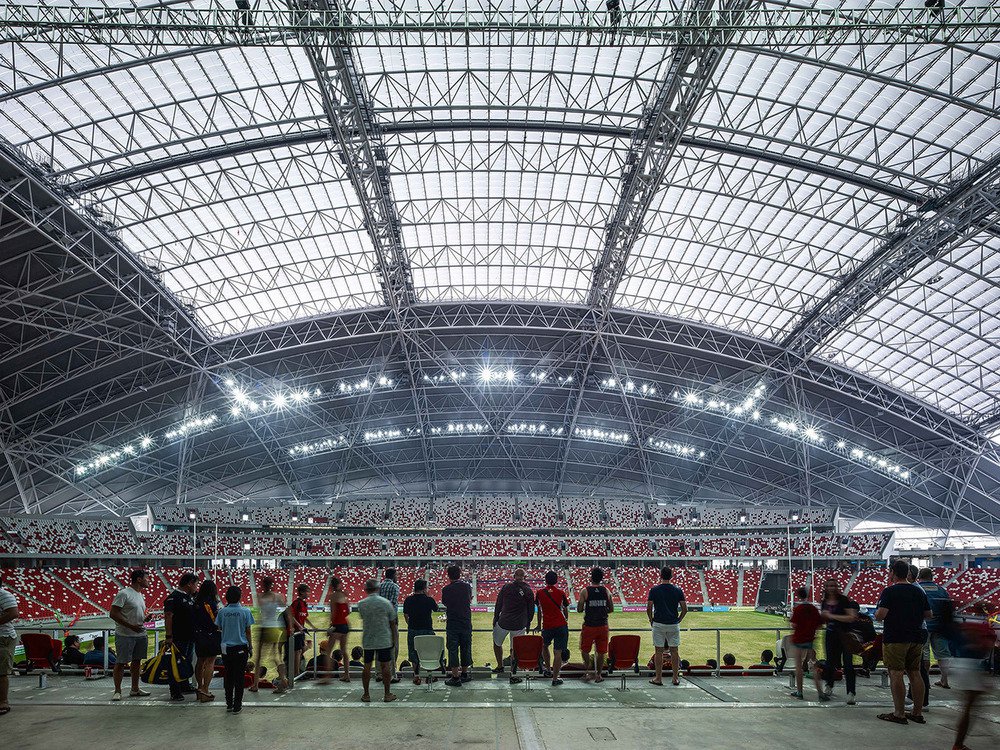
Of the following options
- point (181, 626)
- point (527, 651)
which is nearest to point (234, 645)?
point (181, 626)

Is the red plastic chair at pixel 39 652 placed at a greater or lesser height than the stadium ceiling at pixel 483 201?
lesser

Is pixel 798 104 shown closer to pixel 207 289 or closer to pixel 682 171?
pixel 682 171

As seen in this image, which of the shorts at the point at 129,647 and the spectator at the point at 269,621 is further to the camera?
the spectator at the point at 269,621

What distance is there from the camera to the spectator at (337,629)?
431 inches

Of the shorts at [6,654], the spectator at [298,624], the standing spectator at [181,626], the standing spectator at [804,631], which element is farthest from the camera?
the standing spectator at [804,631]

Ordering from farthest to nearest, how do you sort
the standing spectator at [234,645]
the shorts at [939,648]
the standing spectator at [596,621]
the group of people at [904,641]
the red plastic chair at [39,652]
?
1. the red plastic chair at [39,652]
2. the standing spectator at [596,621]
3. the shorts at [939,648]
4. the standing spectator at [234,645]
5. the group of people at [904,641]

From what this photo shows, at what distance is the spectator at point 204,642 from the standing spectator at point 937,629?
9.70 m

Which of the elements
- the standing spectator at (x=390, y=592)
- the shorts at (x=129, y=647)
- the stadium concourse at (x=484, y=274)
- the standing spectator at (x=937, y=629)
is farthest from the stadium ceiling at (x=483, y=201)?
the shorts at (x=129, y=647)

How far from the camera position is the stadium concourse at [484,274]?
920 cm

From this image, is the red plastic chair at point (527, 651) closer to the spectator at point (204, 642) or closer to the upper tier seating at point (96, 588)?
the spectator at point (204, 642)

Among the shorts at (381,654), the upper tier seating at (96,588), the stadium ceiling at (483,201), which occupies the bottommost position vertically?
the upper tier seating at (96,588)

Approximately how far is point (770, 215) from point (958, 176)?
827 centimetres

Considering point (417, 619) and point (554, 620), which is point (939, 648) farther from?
point (417, 619)

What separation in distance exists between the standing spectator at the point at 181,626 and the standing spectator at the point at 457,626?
3728mm
